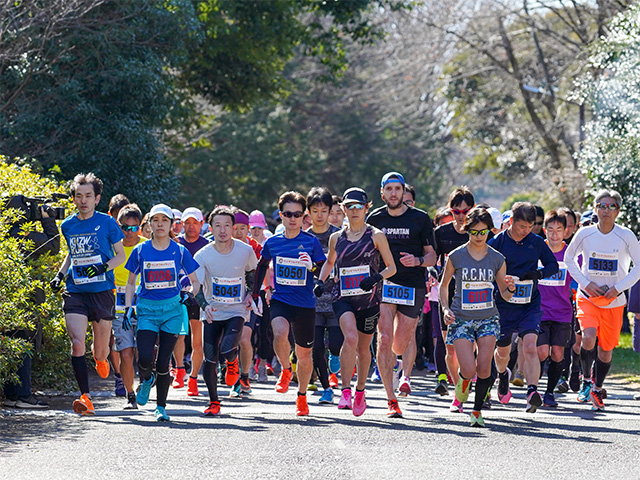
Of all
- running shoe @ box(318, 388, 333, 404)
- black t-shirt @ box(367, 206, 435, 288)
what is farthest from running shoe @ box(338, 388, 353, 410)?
black t-shirt @ box(367, 206, 435, 288)

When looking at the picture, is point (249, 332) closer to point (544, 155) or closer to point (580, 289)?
point (580, 289)

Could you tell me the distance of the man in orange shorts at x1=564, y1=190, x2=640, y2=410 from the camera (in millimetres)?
10938

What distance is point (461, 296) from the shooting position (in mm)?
9461

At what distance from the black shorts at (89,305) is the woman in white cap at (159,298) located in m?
0.23

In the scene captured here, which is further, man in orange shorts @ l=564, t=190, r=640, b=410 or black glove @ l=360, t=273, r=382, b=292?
man in orange shorts @ l=564, t=190, r=640, b=410

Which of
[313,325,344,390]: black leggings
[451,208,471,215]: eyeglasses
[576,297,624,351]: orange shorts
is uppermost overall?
[451,208,471,215]: eyeglasses

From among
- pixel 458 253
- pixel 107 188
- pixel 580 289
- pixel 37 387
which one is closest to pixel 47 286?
pixel 37 387

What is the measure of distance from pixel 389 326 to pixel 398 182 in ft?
4.28

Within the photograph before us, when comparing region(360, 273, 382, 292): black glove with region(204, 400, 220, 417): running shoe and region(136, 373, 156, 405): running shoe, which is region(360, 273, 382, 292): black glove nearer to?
region(204, 400, 220, 417): running shoe

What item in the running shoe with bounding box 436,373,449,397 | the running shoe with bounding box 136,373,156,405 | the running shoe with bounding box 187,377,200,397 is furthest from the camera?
the running shoe with bounding box 436,373,449,397

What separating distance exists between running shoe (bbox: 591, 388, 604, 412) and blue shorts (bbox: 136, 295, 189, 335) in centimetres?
399

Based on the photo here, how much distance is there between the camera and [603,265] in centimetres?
1100

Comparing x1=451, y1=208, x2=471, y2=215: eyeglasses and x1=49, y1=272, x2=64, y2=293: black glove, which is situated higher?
x1=451, y1=208, x2=471, y2=215: eyeglasses

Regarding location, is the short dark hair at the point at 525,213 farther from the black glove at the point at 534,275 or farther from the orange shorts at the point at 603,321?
the orange shorts at the point at 603,321
